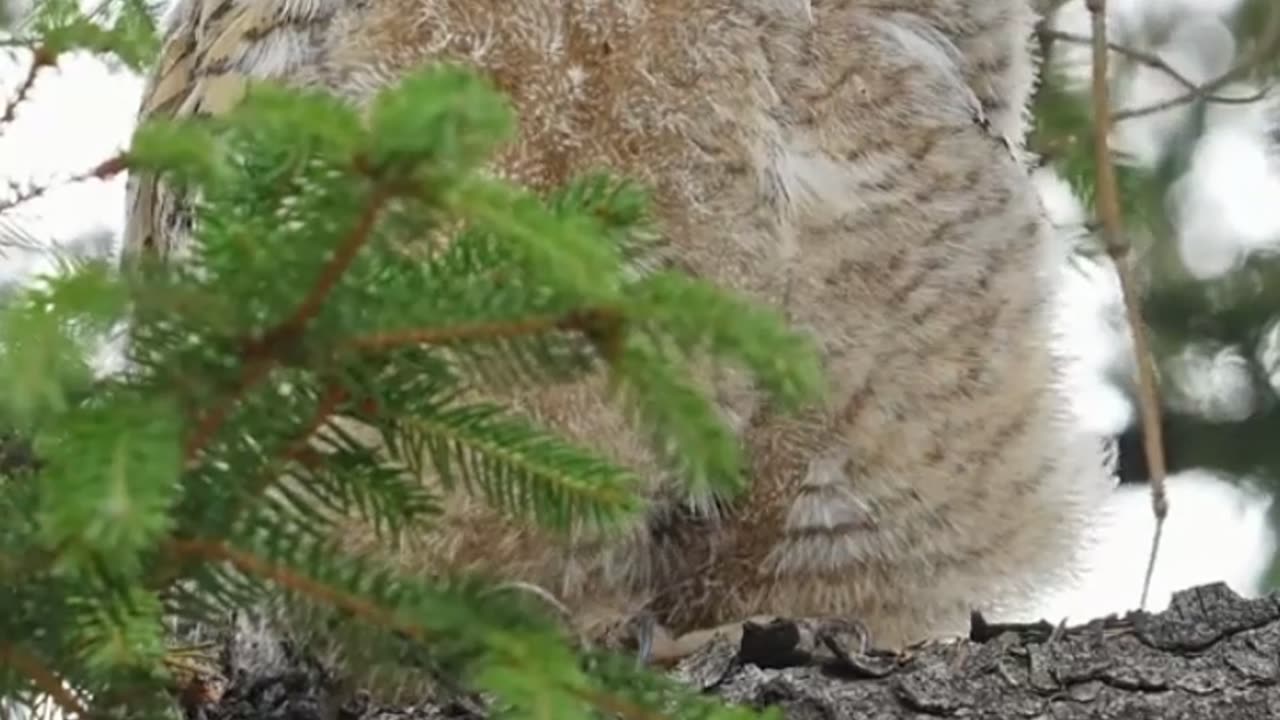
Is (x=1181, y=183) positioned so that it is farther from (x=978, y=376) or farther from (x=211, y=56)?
(x=211, y=56)

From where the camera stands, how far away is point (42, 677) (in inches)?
45.5

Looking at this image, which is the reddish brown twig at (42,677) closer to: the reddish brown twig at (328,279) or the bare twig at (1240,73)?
the reddish brown twig at (328,279)

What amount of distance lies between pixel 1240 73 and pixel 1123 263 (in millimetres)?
1131

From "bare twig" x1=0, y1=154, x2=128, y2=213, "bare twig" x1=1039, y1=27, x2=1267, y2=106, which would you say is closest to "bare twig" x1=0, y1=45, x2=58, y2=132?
"bare twig" x1=0, y1=154, x2=128, y2=213

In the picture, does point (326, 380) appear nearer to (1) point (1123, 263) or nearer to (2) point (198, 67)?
(1) point (1123, 263)

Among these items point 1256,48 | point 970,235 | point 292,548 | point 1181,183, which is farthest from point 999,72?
point 292,548

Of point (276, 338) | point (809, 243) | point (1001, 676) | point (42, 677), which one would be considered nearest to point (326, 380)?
point (276, 338)

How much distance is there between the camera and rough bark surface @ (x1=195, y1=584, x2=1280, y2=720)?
1.74 metres

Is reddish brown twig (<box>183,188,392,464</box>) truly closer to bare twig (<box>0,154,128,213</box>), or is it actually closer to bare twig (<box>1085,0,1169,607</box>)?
bare twig (<box>0,154,128,213</box>)

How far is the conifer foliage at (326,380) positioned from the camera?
1042 millimetres

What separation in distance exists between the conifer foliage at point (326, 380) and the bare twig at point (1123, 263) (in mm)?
637

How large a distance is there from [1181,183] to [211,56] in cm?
178

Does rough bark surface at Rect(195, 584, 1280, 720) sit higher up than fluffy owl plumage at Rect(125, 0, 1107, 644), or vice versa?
fluffy owl plumage at Rect(125, 0, 1107, 644)

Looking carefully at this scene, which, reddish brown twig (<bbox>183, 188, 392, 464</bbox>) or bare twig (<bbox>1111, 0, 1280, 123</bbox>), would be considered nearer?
reddish brown twig (<bbox>183, 188, 392, 464</bbox>)
